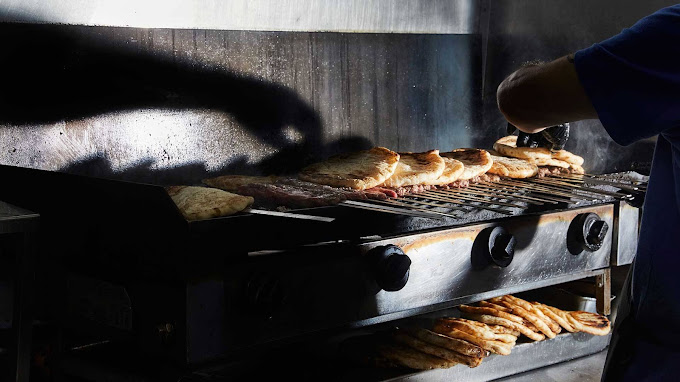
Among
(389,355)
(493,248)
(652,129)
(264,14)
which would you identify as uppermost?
(264,14)

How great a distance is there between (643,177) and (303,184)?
Result: 1727 mm

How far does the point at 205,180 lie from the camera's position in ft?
10.2

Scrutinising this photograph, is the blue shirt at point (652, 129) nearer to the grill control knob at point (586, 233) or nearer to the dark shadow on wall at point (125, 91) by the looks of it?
the grill control knob at point (586, 233)

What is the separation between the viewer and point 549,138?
3.54m

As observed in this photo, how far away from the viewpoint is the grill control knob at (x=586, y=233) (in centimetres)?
323

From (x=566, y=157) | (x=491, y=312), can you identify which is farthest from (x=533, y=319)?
(x=566, y=157)

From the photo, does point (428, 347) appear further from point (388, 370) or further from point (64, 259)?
point (64, 259)

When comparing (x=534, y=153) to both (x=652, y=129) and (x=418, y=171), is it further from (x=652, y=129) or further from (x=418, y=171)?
(x=652, y=129)

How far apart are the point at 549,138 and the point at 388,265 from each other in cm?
137

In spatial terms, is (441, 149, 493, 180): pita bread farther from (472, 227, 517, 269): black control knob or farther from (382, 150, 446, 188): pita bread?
(472, 227, 517, 269): black control knob

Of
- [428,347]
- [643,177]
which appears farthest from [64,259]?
[643,177]

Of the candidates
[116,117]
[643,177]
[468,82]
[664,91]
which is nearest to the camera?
[664,91]

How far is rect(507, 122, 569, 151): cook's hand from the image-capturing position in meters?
3.53

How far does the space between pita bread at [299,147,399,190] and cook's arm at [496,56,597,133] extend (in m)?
0.65
